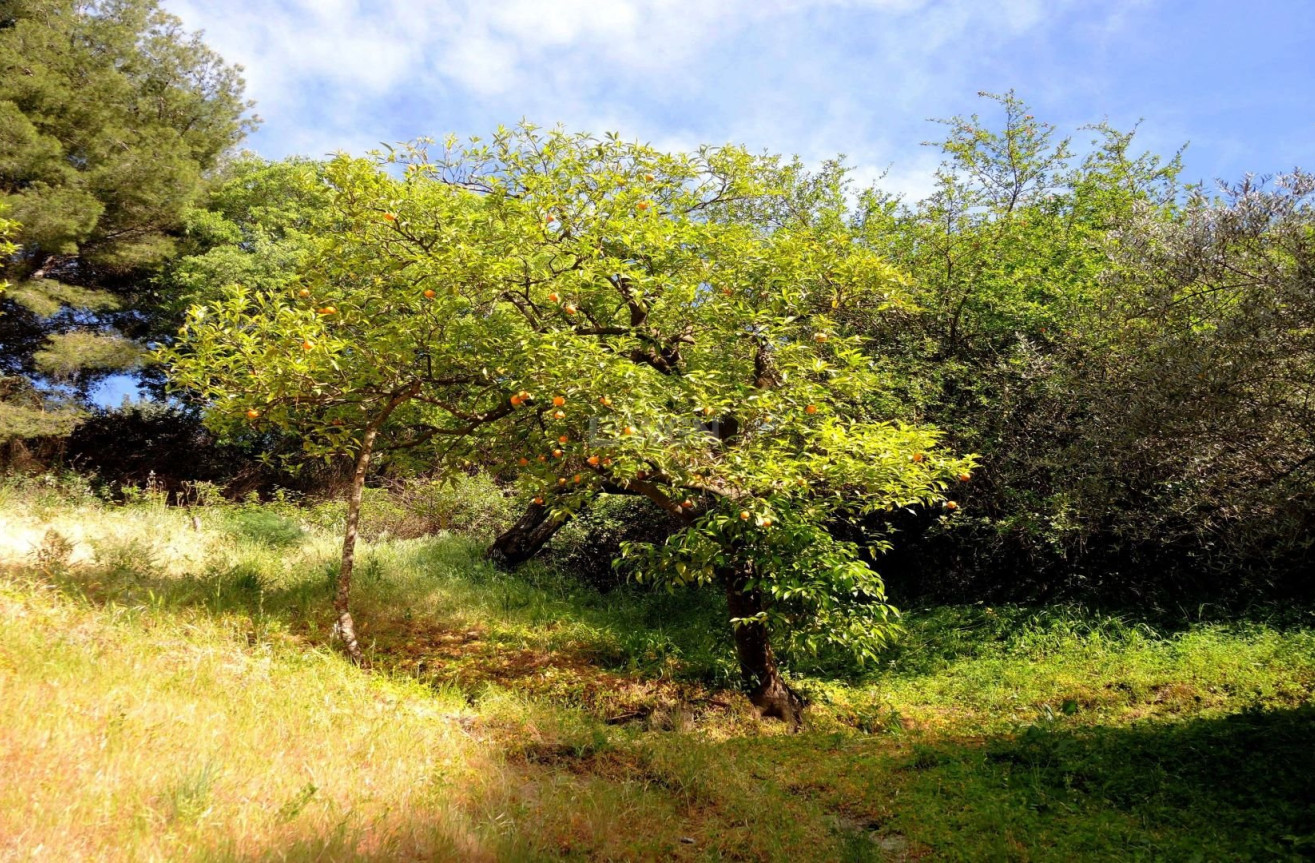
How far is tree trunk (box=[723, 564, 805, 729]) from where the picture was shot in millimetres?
6371

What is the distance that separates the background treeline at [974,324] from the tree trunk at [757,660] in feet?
10.8

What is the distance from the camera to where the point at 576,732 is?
5223 millimetres

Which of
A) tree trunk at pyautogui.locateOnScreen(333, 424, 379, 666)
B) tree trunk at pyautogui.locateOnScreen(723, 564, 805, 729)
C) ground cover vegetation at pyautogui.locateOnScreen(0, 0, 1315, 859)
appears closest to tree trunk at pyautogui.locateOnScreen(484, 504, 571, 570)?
ground cover vegetation at pyautogui.locateOnScreen(0, 0, 1315, 859)

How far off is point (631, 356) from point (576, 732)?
3.26 m

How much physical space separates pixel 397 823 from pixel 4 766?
158 cm

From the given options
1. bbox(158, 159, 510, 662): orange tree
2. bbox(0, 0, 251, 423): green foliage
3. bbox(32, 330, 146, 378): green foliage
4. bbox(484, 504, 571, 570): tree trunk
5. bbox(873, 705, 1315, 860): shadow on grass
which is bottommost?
bbox(873, 705, 1315, 860): shadow on grass

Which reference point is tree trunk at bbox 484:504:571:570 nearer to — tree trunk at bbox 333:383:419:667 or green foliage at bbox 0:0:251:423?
tree trunk at bbox 333:383:419:667

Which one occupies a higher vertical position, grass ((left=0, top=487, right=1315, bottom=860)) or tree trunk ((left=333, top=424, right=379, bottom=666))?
tree trunk ((left=333, top=424, right=379, bottom=666))

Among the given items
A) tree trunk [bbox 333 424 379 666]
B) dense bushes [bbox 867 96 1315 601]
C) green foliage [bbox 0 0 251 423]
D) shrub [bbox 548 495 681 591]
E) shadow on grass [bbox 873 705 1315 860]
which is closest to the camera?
shadow on grass [bbox 873 705 1315 860]

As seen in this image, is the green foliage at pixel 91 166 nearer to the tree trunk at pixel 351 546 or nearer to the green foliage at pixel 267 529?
the green foliage at pixel 267 529

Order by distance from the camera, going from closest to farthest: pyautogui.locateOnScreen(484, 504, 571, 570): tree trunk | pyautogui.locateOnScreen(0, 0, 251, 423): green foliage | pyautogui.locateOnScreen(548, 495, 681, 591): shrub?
pyautogui.locateOnScreen(548, 495, 681, 591): shrub, pyautogui.locateOnScreen(484, 504, 571, 570): tree trunk, pyautogui.locateOnScreen(0, 0, 251, 423): green foliage

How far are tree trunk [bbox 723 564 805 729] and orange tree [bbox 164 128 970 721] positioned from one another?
0.02 metres

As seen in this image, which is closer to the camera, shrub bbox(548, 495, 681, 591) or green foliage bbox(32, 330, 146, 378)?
shrub bbox(548, 495, 681, 591)

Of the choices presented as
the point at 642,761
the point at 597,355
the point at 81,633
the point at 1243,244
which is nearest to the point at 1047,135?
the point at 1243,244
